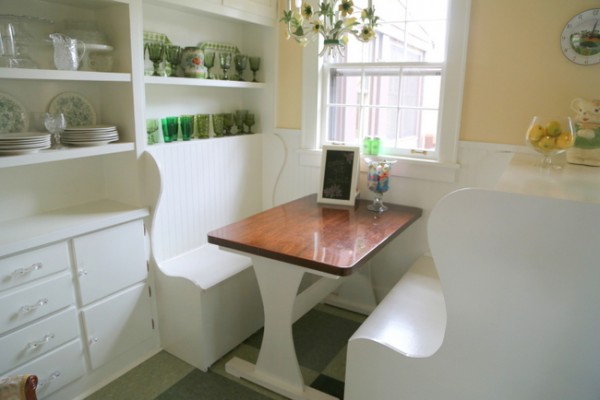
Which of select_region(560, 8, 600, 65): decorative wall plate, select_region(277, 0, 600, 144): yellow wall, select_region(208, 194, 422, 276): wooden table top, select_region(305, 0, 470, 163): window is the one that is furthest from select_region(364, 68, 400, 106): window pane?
select_region(560, 8, 600, 65): decorative wall plate

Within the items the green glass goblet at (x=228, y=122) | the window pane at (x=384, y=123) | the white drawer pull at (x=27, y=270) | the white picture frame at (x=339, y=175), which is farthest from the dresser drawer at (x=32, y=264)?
the window pane at (x=384, y=123)

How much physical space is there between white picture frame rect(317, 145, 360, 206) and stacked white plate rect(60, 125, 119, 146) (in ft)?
3.97

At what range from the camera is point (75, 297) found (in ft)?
6.44

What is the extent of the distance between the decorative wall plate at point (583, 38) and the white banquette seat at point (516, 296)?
4.50 feet

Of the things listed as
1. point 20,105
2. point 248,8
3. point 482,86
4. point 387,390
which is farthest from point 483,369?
point 248,8

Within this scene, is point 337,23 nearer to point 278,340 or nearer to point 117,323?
point 278,340

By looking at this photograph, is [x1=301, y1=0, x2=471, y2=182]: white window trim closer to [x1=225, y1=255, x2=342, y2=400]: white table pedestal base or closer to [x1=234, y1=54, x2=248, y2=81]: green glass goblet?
[x1=234, y1=54, x2=248, y2=81]: green glass goblet

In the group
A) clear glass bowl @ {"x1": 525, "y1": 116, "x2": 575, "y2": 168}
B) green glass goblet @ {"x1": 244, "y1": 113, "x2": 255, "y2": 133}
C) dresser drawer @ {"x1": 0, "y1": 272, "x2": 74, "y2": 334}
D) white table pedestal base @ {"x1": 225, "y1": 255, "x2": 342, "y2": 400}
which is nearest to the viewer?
dresser drawer @ {"x1": 0, "y1": 272, "x2": 74, "y2": 334}

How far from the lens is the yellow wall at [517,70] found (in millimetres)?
2117

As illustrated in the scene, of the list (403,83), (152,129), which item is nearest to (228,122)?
(152,129)

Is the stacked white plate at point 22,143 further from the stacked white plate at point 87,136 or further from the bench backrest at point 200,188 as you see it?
the bench backrest at point 200,188

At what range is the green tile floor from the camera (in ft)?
6.85

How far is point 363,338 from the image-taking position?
5.52 feet

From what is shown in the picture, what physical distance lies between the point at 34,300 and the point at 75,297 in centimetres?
18
